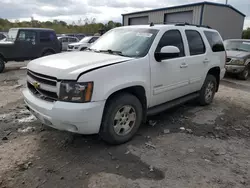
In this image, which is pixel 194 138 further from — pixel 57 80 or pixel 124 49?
pixel 57 80

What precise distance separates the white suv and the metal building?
43.5ft

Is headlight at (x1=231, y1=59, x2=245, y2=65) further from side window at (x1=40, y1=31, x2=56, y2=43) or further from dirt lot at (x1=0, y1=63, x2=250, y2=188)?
side window at (x1=40, y1=31, x2=56, y2=43)

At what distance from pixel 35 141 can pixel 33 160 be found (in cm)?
58

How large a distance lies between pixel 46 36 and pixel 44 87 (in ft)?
32.9

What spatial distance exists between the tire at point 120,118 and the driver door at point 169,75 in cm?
46

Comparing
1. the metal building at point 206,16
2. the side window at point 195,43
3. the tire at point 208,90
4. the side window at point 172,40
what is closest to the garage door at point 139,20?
the metal building at point 206,16

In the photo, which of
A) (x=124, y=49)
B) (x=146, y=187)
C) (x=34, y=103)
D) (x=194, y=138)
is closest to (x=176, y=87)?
(x=194, y=138)

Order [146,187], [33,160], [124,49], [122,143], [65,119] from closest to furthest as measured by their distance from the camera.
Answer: [146,187]
[65,119]
[33,160]
[122,143]
[124,49]

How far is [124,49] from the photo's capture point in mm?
3934

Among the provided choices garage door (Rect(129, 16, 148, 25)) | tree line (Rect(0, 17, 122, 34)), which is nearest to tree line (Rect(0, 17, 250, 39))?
tree line (Rect(0, 17, 122, 34))

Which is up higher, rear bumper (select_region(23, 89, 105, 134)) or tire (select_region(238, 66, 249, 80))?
rear bumper (select_region(23, 89, 105, 134))

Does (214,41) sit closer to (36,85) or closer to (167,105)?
(167,105)

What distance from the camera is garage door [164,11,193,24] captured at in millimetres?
17844

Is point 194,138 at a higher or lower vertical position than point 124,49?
lower
